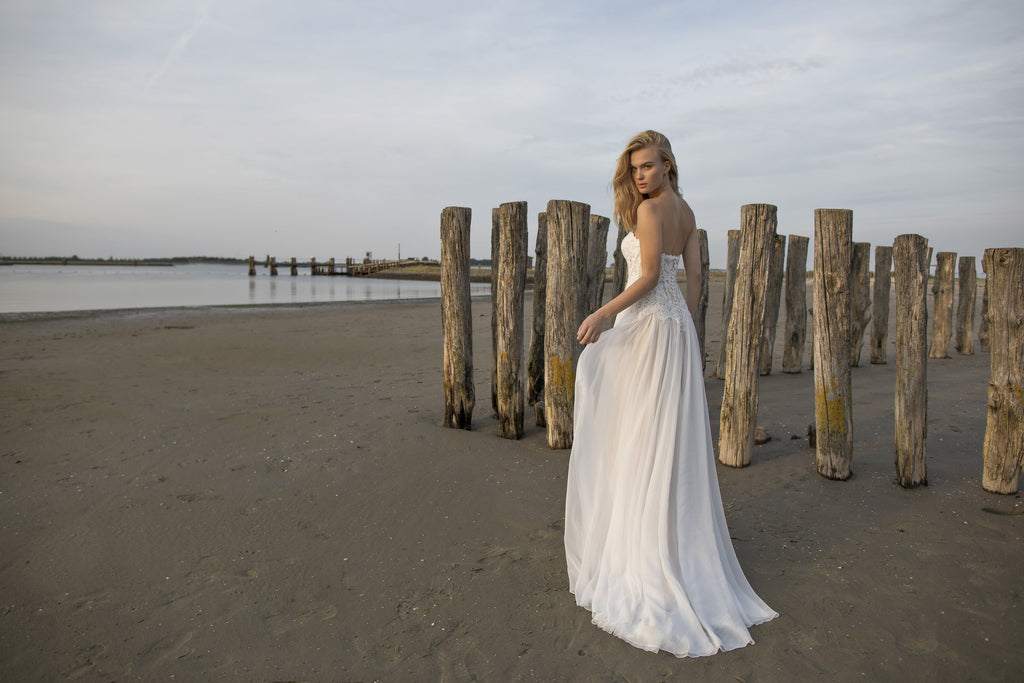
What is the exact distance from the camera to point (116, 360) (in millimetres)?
8812

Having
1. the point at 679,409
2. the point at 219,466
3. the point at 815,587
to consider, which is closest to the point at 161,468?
the point at 219,466

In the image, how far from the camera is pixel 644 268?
9.76 ft

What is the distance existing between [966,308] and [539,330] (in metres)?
8.85

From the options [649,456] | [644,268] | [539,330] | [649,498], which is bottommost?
[649,498]

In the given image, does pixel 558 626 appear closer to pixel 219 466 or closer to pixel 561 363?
pixel 561 363

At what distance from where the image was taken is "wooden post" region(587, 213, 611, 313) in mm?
5242

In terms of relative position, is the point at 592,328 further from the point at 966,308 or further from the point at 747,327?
the point at 966,308

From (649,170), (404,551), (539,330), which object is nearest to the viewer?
(649,170)

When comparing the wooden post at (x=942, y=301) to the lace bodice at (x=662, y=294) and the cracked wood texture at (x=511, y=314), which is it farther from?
the lace bodice at (x=662, y=294)

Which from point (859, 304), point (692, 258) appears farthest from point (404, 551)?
point (859, 304)

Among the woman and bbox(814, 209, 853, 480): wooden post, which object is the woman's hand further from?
bbox(814, 209, 853, 480): wooden post

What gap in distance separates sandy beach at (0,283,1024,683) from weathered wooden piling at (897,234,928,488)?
22 centimetres

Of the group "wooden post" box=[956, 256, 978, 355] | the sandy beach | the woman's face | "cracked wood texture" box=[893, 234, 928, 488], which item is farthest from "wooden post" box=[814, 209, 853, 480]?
"wooden post" box=[956, 256, 978, 355]

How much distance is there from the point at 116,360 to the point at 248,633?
7673 mm
